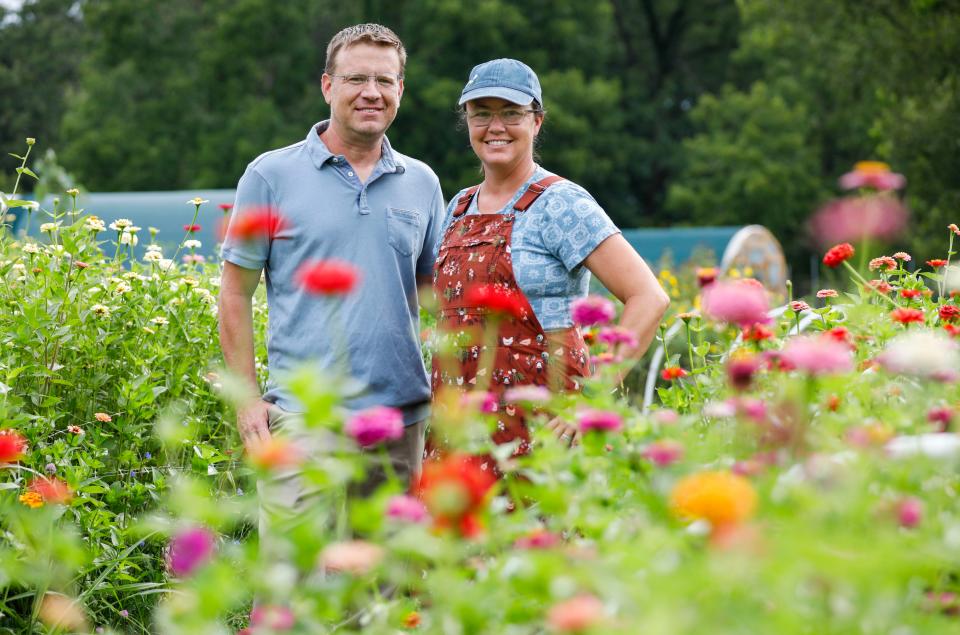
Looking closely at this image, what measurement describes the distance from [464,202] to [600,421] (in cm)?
156

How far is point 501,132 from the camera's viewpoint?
300 cm

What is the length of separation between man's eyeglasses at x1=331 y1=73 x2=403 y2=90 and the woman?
28cm

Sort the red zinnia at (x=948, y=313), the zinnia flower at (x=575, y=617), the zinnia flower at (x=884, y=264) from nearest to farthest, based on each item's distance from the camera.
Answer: the zinnia flower at (x=575, y=617)
the red zinnia at (x=948, y=313)
the zinnia flower at (x=884, y=264)

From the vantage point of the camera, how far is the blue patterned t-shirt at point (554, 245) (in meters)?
2.85

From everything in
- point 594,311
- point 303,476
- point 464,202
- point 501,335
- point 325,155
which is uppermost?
point 325,155

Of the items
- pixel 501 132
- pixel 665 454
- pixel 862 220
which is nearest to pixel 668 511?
pixel 665 454

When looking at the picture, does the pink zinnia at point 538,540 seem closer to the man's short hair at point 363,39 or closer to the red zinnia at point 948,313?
the red zinnia at point 948,313

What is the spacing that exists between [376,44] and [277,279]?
74 centimetres

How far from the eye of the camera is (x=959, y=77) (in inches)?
555

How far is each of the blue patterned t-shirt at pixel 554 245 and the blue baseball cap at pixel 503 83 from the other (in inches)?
10.6

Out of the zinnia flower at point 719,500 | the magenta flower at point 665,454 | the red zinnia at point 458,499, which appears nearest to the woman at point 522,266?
the magenta flower at point 665,454

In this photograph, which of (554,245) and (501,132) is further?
(501,132)

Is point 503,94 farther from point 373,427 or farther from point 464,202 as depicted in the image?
point 373,427

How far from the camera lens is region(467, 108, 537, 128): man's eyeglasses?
301 centimetres
